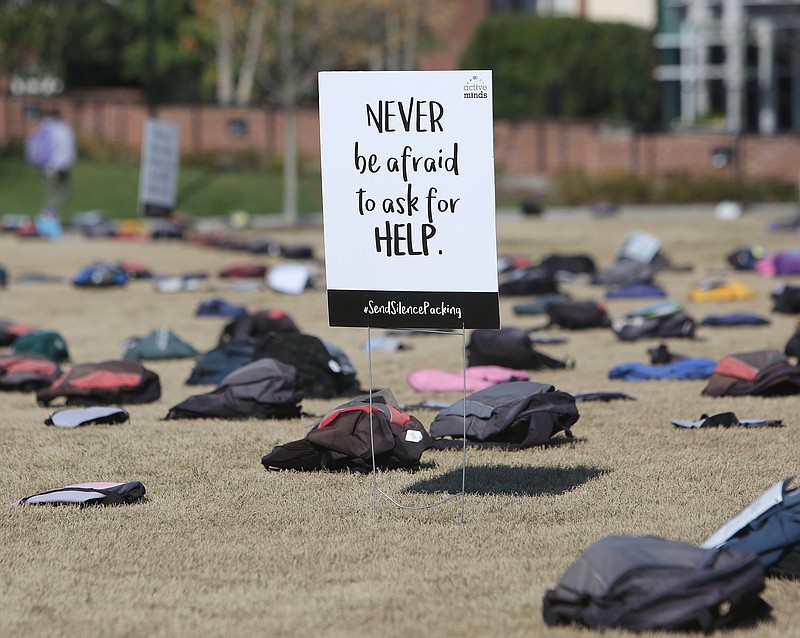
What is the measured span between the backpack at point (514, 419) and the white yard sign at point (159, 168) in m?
9.95

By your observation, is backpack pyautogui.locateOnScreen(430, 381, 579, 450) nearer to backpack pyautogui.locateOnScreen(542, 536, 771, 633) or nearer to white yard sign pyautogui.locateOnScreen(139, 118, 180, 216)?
backpack pyautogui.locateOnScreen(542, 536, 771, 633)

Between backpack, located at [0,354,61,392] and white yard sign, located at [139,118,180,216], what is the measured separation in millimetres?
6814

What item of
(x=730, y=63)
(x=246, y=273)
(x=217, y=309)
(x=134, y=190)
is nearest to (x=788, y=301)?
(x=217, y=309)

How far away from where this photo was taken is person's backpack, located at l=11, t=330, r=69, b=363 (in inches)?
430

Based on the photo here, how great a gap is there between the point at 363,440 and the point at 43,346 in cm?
522

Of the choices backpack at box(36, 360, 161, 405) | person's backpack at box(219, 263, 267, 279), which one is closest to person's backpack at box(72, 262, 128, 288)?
person's backpack at box(219, 263, 267, 279)

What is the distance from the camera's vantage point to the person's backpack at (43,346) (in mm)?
10930

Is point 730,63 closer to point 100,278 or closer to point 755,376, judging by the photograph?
point 100,278

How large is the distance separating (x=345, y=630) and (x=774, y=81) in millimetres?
42766

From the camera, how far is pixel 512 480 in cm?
642

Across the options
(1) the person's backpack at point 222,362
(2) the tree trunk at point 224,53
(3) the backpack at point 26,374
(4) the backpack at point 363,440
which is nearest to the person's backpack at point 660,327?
(1) the person's backpack at point 222,362

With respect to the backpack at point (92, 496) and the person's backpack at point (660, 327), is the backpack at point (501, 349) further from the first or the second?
the backpack at point (92, 496)

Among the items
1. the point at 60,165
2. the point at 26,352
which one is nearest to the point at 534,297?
the point at 26,352

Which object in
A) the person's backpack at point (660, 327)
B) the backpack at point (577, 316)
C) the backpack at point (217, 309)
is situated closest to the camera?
the person's backpack at point (660, 327)
